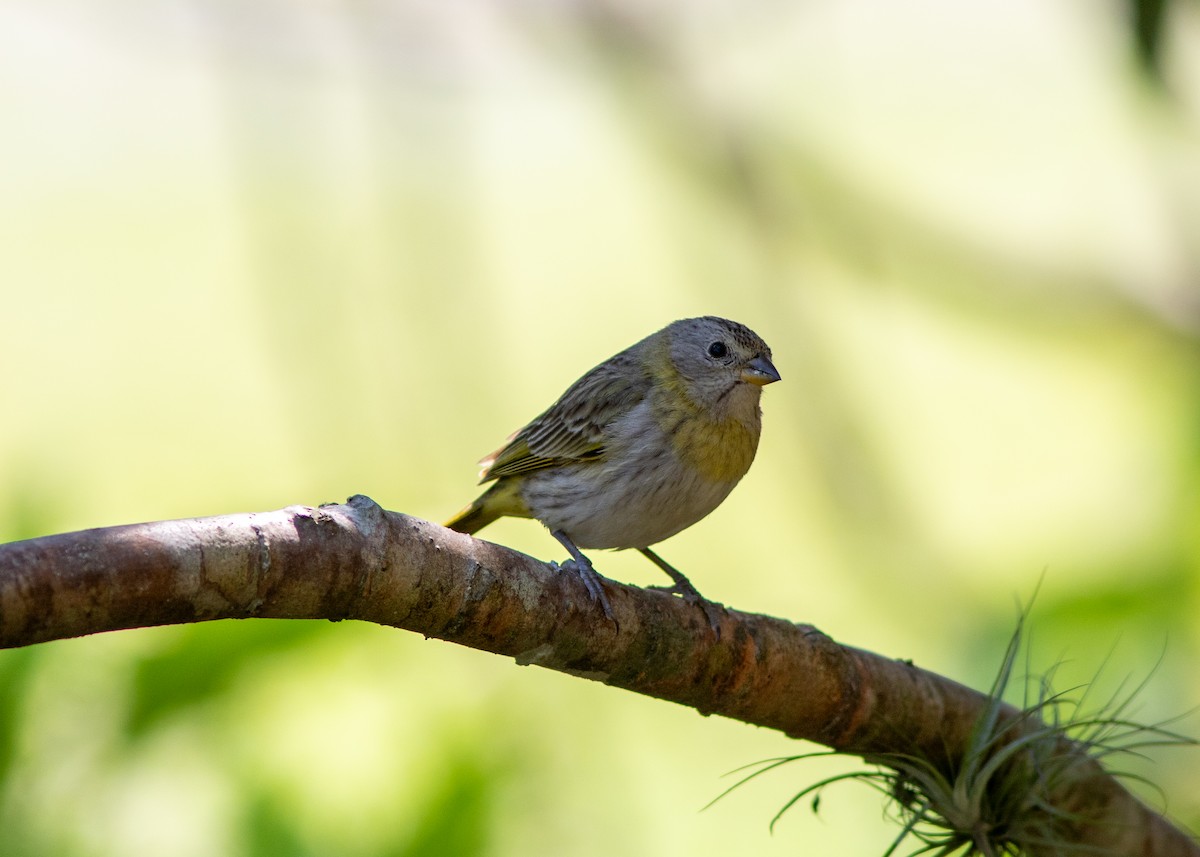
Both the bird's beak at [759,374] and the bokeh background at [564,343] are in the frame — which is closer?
the bokeh background at [564,343]

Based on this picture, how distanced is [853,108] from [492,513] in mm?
4519

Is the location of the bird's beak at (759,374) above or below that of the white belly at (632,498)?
above

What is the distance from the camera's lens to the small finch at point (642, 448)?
13.1 ft

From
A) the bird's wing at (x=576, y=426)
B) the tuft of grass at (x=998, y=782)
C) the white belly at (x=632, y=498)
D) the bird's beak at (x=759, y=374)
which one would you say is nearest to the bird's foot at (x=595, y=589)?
the tuft of grass at (x=998, y=782)

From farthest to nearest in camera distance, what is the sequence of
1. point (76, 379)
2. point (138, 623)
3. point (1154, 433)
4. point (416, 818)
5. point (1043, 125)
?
point (1043, 125) < point (76, 379) < point (1154, 433) < point (416, 818) < point (138, 623)

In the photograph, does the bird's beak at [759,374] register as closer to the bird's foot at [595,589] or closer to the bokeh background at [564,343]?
the bokeh background at [564,343]

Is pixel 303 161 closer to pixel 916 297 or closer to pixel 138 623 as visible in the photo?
pixel 916 297

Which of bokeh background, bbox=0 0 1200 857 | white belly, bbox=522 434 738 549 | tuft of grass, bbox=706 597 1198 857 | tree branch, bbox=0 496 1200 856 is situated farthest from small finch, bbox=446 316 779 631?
tuft of grass, bbox=706 597 1198 857

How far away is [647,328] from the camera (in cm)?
816

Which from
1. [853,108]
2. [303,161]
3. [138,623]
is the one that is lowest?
[138,623]

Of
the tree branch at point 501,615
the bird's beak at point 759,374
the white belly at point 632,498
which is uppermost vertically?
the bird's beak at point 759,374

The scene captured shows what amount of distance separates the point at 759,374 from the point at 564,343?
3.96 metres

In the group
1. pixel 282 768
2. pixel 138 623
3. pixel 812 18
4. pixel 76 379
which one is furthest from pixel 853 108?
pixel 138 623

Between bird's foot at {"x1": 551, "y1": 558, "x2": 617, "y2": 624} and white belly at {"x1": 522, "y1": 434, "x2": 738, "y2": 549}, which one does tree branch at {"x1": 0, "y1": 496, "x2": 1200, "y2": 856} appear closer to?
bird's foot at {"x1": 551, "y1": 558, "x2": 617, "y2": 624}
